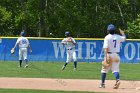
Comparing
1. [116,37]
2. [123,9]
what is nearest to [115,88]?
[116,37]

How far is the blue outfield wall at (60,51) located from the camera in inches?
1277

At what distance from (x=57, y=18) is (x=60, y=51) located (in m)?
22.9

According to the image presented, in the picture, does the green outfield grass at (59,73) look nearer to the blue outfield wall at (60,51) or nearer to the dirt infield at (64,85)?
the dirt infield at (64,85)

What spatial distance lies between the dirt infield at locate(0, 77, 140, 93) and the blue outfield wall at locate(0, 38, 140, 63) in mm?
15401

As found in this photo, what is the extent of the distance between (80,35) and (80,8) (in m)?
3.72

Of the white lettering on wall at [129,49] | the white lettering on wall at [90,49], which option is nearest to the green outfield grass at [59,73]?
the white lettering on wall at [90,49]

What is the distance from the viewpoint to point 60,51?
32.7m

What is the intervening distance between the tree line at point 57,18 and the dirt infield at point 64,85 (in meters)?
37.2

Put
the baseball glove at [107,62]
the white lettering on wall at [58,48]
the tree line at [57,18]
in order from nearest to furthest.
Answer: the baseball glove at [107,62] < the white lettering on wall at [58,48] < the tree line at [57,18]

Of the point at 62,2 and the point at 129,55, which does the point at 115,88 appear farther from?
the point at 62,2

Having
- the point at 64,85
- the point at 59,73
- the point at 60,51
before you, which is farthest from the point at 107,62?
the point at 60,51

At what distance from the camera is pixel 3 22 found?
5434 cm

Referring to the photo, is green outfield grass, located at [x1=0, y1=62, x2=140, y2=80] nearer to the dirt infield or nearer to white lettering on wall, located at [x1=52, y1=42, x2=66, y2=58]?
the dirt infield

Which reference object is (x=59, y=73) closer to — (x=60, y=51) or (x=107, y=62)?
(x=107, y=62)
